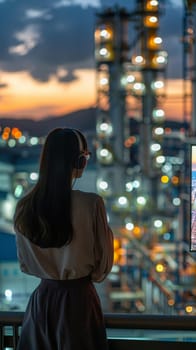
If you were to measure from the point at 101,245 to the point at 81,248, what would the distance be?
0.18 feet

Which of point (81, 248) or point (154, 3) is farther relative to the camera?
point (154, 3)

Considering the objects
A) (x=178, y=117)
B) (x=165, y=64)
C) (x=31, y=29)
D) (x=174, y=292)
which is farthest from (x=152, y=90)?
(x=31, y=29)

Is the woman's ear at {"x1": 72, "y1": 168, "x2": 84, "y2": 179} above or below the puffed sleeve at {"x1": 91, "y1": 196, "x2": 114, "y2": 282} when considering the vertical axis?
above

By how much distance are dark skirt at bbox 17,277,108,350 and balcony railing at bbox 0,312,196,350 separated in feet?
0.86

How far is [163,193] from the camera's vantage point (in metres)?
11.5

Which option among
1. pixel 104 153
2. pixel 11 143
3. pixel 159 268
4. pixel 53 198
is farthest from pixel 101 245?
pixel 104 153

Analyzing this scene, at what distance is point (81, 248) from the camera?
4.49ft

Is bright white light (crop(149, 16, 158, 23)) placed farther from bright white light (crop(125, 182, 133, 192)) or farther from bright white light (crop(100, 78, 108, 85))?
bright white light (crop(125, 182, 133, 192))

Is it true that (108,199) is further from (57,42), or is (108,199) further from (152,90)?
(57,42)

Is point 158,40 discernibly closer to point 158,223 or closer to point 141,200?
point 141,200


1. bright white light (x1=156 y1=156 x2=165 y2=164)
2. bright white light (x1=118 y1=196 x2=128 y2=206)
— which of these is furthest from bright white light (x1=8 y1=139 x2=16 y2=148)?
bright white light (x1=156 y1=156 x2=165 y2=164)

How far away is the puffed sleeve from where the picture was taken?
1.38 m

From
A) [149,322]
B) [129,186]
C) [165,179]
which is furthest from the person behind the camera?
[165,179]

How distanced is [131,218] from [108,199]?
1076 millimetres
